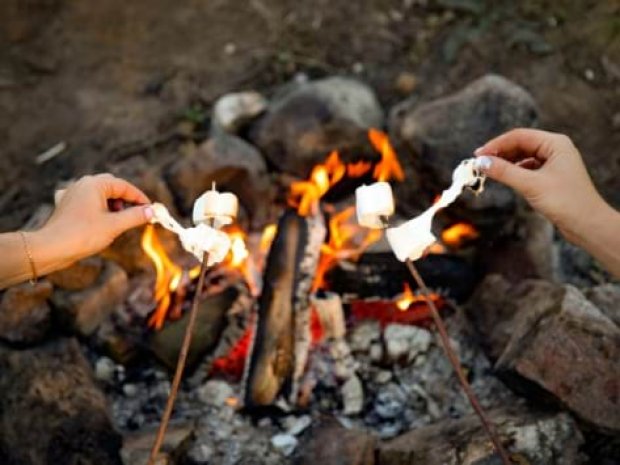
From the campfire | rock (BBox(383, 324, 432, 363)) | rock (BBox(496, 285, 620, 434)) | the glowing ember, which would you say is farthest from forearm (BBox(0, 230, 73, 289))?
rock (BBox(496, 285, 620, 434))

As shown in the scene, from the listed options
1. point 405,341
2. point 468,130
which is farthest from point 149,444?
point 468,130

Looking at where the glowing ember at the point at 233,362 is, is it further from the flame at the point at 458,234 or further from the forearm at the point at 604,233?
the forearm at the point at 604,233

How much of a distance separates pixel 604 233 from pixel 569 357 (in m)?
0.74

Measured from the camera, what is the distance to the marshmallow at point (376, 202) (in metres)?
2.44

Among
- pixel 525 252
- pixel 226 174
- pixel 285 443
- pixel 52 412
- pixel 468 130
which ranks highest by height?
pixel 468 130

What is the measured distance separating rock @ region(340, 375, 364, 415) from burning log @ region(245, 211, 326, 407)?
0.24 metres

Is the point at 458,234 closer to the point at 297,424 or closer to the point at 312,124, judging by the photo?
the point at 312,124

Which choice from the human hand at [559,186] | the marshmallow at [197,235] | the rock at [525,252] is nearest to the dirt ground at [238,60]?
the rock at [525,252]

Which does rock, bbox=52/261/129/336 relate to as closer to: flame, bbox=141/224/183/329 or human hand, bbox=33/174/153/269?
flame, bbox=141/224/183/329

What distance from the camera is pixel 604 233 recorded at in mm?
2305

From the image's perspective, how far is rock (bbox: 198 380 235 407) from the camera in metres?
3.33

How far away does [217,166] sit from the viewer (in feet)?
12.7

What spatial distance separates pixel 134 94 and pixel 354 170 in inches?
65.1

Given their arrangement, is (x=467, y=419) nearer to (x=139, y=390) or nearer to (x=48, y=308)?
(x=139, y=390)
